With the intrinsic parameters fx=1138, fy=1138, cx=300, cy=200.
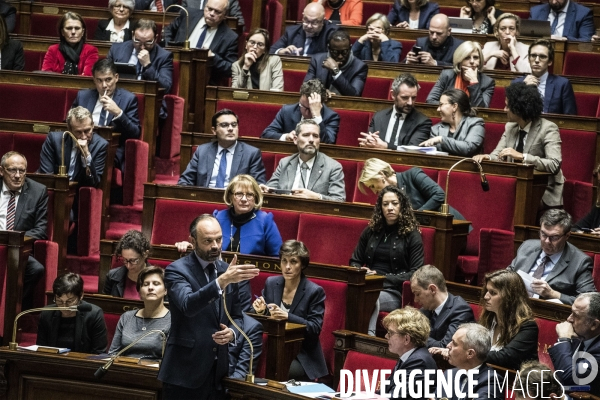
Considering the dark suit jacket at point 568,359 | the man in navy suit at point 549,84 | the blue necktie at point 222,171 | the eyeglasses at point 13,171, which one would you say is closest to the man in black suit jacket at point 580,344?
the dark suit jacket at point 568,359

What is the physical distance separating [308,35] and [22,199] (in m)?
1.28

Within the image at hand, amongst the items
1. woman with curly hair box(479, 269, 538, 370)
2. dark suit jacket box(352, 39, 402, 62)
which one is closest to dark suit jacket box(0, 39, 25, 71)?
dark suit jacket box(352, 39, 402, 62)

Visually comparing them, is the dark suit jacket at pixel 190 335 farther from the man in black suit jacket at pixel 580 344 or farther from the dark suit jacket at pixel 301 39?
the dark suit jacket at pixel 301 39

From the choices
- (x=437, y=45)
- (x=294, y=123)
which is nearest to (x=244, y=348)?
(x=294, y=123)

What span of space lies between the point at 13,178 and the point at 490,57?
1.58 meters

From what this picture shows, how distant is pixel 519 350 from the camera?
81.6 inches

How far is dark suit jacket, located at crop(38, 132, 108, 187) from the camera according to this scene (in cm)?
304

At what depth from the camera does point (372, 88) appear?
142 inches

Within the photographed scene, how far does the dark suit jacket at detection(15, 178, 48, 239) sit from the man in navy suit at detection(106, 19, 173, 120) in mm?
704

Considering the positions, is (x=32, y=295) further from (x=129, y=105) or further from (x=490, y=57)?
(x=490, y=57)

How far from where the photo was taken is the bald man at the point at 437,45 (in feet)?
11.7

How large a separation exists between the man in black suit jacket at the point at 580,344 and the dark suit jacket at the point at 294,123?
121 cm

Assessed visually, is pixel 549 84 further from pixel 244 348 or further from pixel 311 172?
pixel 244 348

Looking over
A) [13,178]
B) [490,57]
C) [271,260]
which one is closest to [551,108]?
[490,57]
